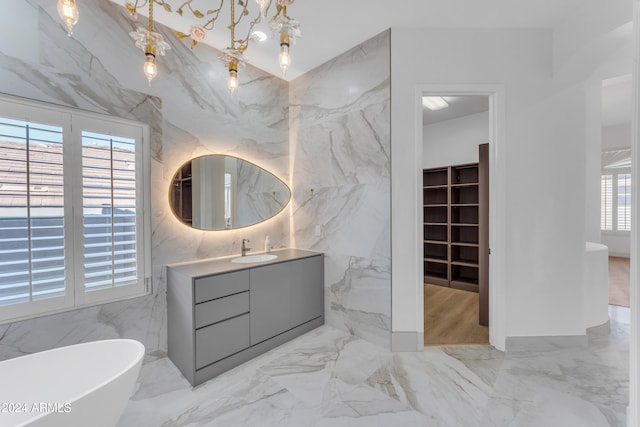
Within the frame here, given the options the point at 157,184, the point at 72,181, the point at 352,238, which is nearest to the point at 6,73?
the point at 72,181

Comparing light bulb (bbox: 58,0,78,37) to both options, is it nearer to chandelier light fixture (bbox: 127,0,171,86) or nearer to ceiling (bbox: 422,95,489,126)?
chandelier light fixture (bbox: 127,0,171,86)

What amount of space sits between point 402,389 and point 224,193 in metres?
2.36

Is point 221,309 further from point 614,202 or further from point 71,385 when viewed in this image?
point 614,202

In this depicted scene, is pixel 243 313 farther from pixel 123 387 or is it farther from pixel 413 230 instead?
pixel 413 230

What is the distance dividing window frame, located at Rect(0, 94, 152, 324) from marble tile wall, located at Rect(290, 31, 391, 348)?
1.62m

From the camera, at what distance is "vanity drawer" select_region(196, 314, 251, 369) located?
210 cm

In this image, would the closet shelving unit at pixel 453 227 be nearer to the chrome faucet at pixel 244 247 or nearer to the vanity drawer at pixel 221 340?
the chrome faucet at pixel 244 247

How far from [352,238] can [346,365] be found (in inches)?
46.1

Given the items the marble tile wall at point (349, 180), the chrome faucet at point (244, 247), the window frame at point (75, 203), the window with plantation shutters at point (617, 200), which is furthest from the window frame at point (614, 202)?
the window frame at point (75, 203)

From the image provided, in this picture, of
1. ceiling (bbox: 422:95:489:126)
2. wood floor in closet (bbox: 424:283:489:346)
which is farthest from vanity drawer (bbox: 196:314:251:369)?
ceiling (bbox: 422:95:489:126)

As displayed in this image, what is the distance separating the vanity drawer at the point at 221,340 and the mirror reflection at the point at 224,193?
98cm

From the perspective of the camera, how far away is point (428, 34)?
252 cm

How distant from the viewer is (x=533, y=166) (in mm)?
2494

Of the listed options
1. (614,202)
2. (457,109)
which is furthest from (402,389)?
(614,202)
